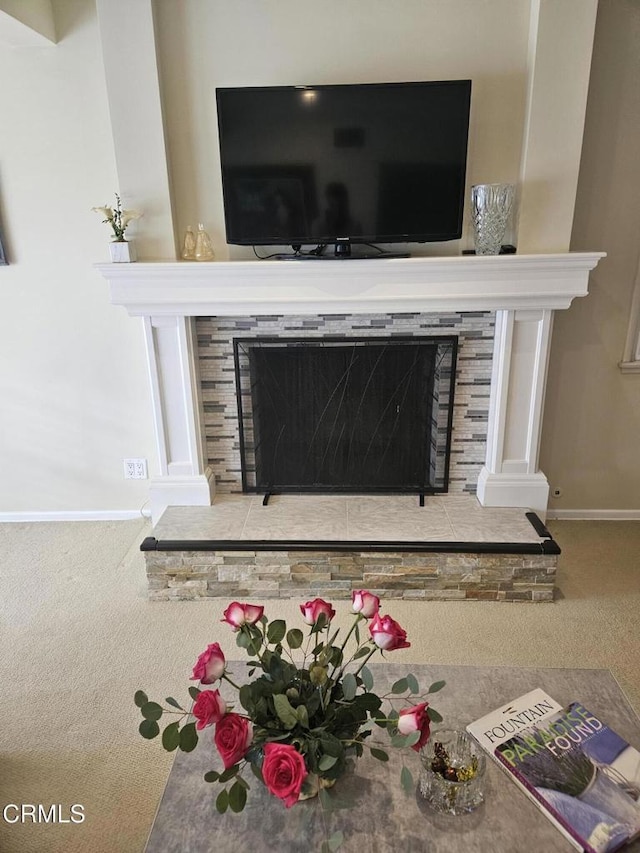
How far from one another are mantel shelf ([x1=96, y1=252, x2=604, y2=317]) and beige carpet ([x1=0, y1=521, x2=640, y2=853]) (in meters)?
1.15

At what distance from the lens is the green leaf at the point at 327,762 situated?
1003mm

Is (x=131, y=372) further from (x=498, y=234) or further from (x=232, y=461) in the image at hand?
(x=498, y=234)

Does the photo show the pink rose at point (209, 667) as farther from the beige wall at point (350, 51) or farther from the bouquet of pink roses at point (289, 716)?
the beige wall at point (350, 51)

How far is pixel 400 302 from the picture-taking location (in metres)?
2.29

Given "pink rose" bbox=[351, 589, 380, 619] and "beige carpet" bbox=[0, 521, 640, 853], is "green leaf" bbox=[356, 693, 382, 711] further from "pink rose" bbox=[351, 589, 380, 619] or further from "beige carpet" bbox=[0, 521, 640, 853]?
"beige carpet" bbox=[0, 521, 640, 853]

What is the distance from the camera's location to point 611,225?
247 cm

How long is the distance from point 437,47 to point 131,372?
1.83 meters

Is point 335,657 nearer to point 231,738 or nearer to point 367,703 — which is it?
point 367,703

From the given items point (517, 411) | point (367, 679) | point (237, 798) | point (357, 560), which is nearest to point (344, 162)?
point (517, 411)

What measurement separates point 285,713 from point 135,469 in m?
2.06

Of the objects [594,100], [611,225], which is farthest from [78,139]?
[611,225]

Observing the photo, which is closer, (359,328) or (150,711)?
(150,711)

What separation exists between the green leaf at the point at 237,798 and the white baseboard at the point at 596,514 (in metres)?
2.30

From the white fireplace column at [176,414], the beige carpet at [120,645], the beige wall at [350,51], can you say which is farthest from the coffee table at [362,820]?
the beige wall at [350,51]
